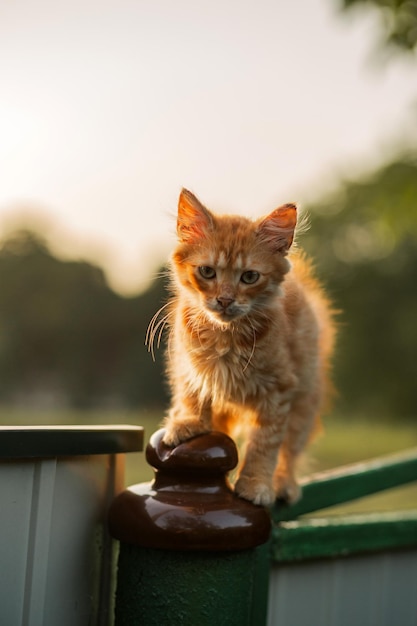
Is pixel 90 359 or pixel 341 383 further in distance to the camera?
pixel 341 383

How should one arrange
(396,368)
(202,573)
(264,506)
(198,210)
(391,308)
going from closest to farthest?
(202,573) → (264,506) → (198,210) → (396,368) → (391,308)

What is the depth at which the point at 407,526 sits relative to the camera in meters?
1.77

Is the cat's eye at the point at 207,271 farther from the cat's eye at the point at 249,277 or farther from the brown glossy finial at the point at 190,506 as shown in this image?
the brown glossy finial at the point at 190,506

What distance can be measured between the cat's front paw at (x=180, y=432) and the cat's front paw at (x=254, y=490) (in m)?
0.13

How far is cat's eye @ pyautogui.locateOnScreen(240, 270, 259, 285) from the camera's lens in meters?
1.48

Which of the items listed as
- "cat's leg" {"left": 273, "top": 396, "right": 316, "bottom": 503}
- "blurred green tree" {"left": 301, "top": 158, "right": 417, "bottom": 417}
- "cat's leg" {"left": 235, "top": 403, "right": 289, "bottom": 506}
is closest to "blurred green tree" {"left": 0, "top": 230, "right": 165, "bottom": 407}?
"cat's leg" {"left": 273, "top": 396, "right": 316, "bottom": 503}

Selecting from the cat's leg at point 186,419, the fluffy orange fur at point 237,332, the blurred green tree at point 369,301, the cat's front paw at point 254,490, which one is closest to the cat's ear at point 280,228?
the fluffy orange fur at point 237,332

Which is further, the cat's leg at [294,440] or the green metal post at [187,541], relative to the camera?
the cat's leg at [294,440]

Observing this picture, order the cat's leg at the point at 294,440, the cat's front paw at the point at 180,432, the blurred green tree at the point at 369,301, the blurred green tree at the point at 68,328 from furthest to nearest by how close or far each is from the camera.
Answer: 1. the blurred green tree at the point at 369,301
2. the blurred green tree at the point at 68,328
3. the cat's leg at the point at 294,440
4. the cat's front paw at the point at 180,432

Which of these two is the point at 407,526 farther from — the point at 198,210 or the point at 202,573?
the point at 198,210

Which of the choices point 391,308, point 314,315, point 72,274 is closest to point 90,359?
point 72,274

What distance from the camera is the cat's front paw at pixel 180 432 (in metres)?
1.33

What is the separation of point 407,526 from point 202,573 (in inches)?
28.6

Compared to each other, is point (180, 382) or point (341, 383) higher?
point (180, 382)
